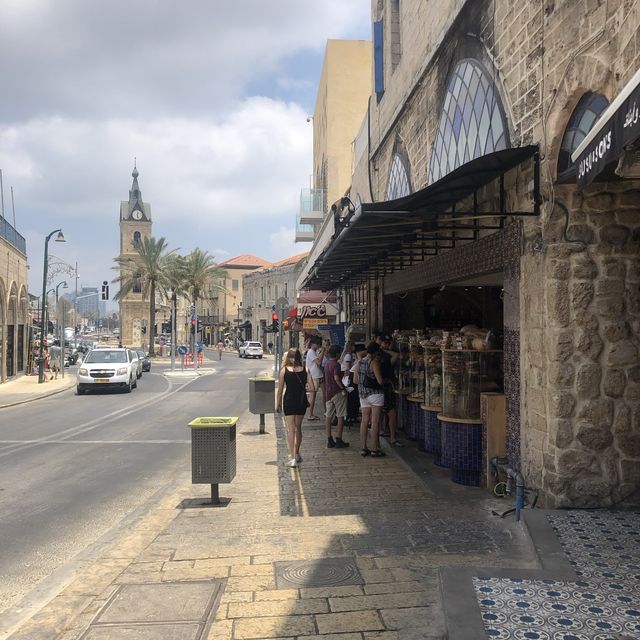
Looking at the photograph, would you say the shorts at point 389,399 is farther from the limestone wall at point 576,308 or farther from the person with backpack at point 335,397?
the limestone wall at point 576,308

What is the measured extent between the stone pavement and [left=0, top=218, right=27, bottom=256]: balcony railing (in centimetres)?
2524

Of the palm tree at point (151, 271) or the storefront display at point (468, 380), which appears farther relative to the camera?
the palm tree at point (151, 271)

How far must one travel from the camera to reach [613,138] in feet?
11.2

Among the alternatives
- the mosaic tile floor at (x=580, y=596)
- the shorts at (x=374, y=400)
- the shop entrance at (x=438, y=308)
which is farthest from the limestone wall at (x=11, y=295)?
the mosaic tile floor at (x=580, y=596)

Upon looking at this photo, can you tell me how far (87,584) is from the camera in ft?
15.2

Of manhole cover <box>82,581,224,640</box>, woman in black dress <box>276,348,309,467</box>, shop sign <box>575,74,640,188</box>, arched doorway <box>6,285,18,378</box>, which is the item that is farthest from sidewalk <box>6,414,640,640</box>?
arched doorway <box>6,285,18,378</box>

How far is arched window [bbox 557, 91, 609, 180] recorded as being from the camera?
5.29 meters

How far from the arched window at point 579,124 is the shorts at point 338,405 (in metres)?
5.53

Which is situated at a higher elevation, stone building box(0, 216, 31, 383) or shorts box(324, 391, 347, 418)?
stone building box(0, 216, 31, 383)

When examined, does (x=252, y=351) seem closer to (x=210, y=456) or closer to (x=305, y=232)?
(x=305, y=232)

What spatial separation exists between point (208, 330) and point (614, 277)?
101356mm

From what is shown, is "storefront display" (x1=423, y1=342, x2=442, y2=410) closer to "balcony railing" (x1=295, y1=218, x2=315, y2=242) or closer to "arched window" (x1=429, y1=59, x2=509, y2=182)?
"arched window" (x1=429, y1=59, x2=509, y2=182)

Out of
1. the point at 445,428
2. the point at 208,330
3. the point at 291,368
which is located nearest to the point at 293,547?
the point at 445,428

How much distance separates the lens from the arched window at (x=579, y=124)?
5289 mm
